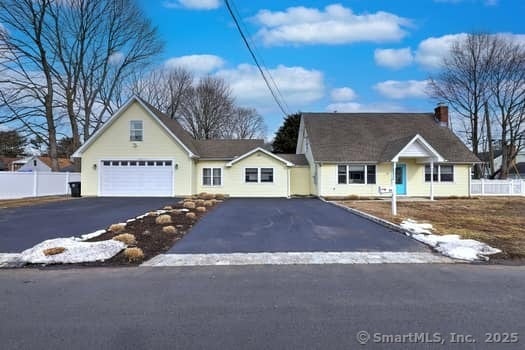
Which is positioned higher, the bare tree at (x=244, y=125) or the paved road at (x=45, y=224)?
the bare tree at (x=244, y=125)

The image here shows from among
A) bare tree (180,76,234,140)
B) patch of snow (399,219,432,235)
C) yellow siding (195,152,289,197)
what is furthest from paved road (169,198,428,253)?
bare tree (180,76,234,140)

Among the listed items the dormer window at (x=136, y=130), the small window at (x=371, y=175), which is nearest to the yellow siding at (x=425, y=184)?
the small window at (x=371, y=175)

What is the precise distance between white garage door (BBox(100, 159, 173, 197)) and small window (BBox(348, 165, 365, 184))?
11.9 metres

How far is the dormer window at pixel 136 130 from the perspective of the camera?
77.4 ft

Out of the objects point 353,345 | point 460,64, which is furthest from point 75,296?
point 460,64

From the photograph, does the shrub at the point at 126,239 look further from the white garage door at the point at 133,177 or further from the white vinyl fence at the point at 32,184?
the white vinyl fence at the point at 32,184

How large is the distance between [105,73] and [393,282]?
3510cm

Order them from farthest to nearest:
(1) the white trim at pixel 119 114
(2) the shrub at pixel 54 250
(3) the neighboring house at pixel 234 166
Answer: (3) the neighboring house at pixel 234 166
(1) the white trim at pixel 119 114
(2) the shrub at pixel 54 250

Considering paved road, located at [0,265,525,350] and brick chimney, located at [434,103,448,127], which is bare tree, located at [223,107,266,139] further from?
paved road, located at [0,265,525,350]

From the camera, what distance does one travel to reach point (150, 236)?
9.20 m

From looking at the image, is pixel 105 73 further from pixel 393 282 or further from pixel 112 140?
pixel 393 282

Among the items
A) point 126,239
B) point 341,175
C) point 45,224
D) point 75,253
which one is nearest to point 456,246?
point 126,239

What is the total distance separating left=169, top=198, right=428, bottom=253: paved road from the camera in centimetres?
819

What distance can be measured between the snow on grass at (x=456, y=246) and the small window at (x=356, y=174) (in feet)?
45.7
